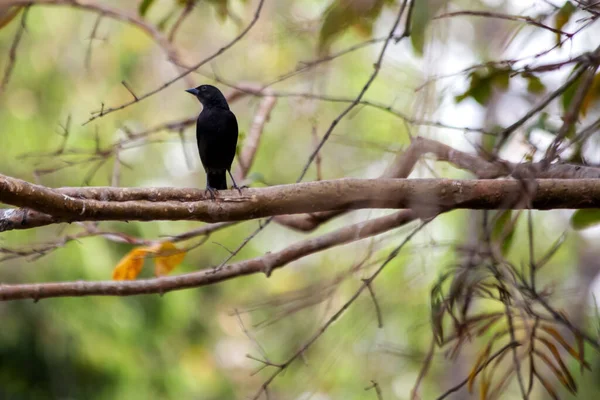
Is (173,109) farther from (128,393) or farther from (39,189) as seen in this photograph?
(39,189)

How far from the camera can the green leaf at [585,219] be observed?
Result: 9.51 feet

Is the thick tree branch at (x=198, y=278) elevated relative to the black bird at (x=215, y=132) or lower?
lower

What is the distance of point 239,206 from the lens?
7.73ft

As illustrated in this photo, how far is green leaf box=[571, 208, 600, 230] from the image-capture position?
9.51 feet

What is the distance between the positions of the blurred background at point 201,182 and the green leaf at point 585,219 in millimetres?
370

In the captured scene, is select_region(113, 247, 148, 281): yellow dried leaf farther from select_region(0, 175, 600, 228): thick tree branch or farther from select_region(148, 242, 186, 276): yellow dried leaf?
select_region(0, 175, 600, 228): thick tree branch

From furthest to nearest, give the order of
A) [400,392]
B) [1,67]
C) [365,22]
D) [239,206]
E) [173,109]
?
[173,109] → [400,392] → [1,67] → [365,22] → [239,206]

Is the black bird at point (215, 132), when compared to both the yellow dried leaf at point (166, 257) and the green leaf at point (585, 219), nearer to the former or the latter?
the yellow dried leaf at point (166, 257)

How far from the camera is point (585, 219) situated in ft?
9.62

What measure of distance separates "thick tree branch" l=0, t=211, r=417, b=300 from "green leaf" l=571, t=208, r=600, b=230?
0.73 metres

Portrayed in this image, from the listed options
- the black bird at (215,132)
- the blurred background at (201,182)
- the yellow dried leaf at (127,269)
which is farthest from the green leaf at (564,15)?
the yellow dried leaf at (127,269)

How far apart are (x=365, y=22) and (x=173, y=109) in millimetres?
5255

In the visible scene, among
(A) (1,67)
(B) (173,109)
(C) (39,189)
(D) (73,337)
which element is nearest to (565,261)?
(B) (173,109)

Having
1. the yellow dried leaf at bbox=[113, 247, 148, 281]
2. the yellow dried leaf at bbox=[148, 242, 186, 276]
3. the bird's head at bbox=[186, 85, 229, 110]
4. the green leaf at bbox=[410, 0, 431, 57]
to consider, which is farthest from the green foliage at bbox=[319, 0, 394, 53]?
the bird's head at bbox=[186, 85, 229, 110]
